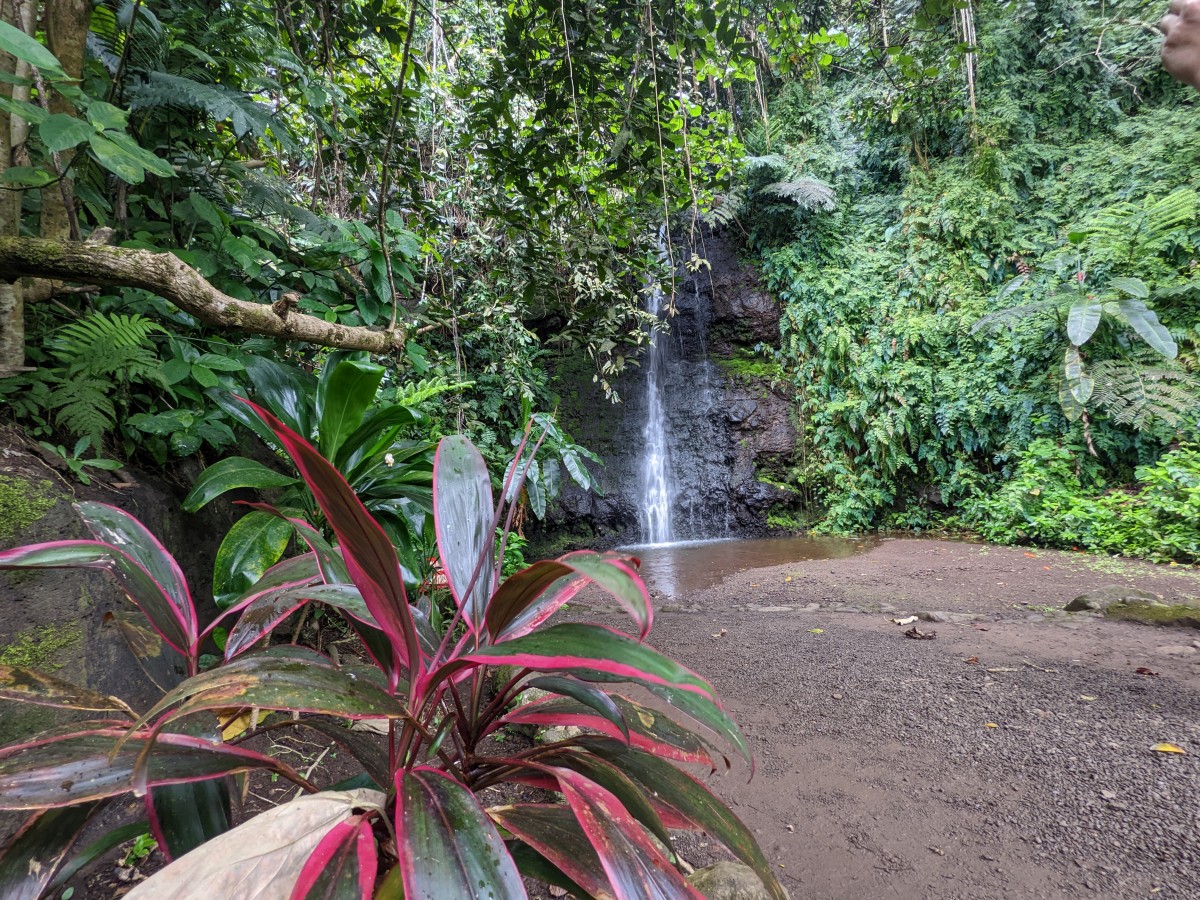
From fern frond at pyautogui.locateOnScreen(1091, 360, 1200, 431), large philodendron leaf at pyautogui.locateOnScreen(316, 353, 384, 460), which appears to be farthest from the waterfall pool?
large philodendron leaf at pyautogui.locateOnScreen(316, 353, 384, 460)

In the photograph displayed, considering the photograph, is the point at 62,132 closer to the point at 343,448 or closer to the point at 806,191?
the point at 343,448

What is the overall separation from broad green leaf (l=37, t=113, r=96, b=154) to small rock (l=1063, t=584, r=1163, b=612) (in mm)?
4465

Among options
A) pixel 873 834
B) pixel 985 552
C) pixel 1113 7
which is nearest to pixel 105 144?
pixel 873 834

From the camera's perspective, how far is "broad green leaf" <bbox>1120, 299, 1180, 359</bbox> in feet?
16.5

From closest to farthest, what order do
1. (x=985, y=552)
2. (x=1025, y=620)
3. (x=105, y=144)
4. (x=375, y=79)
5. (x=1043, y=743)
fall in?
1. (x=105, y=144)
2. (x=1043, y=743)
3. (x=1025, y=620)
4. (x=375, y=79)
5. (x=985, y=552)

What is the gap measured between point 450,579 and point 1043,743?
186cm

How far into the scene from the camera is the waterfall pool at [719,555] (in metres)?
4.60

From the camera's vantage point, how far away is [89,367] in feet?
5.43

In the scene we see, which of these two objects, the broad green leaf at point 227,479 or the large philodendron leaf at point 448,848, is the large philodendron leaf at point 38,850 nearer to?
the large philodendron leaf at point 448,848

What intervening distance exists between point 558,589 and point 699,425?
7225 mm

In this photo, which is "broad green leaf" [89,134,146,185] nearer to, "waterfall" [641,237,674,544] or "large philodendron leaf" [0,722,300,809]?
"large philodendron leaf" [0,722,300,809]

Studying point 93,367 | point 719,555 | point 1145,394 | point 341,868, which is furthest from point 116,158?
point 1145,394

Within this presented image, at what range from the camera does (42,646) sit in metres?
1.21

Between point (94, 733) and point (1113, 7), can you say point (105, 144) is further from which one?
point (1113, 7)
